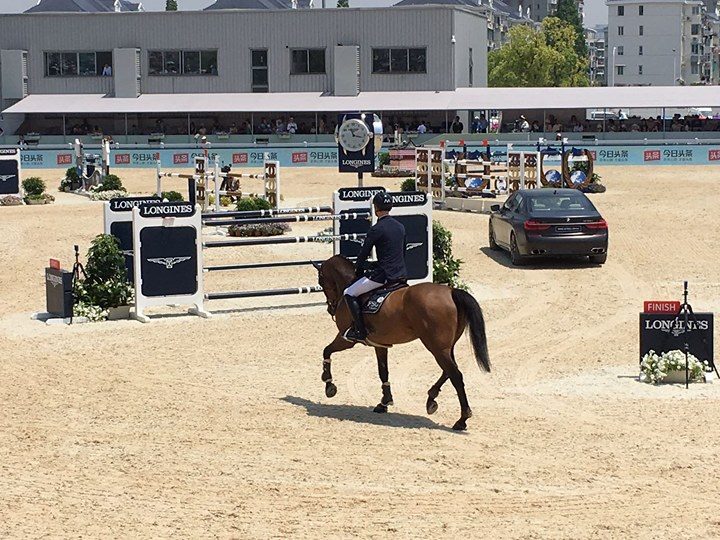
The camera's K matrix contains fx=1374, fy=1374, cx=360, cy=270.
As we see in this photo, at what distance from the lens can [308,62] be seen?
73.8 meters

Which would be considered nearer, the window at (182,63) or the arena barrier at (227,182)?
the arena barrier at (227,182)

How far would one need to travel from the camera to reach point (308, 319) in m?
20.0

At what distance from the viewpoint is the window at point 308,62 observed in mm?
73625

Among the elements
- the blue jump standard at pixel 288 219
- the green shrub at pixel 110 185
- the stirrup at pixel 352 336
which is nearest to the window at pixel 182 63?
the green shrub at pixel 110 185

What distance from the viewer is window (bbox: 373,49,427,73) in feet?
239

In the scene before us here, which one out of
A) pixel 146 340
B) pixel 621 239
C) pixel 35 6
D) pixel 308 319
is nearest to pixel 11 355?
pixel 146 340

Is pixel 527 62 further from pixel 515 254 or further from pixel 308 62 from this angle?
pixel 515 254

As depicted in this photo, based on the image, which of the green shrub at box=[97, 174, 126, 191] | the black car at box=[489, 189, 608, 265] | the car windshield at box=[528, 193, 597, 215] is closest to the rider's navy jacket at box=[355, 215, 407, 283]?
the black car at box=[489, 189, 608, 265]

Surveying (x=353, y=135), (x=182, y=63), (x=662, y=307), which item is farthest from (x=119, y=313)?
(x=182, y=63)

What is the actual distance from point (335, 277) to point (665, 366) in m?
3.88

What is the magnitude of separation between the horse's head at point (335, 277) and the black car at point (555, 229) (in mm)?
11098

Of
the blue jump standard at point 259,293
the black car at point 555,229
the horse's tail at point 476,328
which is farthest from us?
the black car at point 555,229

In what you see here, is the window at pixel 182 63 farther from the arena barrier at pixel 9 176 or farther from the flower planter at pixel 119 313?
the flower planter at pixel 119 313

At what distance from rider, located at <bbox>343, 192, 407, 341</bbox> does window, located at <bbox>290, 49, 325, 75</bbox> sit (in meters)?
60.9
